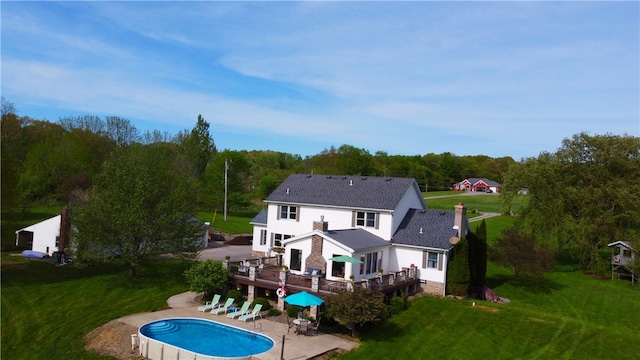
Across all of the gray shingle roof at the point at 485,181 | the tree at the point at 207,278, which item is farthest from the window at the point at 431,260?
the gray shingle roof at the point at 485,181

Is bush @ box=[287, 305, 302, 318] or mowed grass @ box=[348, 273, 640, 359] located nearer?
mowed grass @ box=[348, 273, 640, 359]

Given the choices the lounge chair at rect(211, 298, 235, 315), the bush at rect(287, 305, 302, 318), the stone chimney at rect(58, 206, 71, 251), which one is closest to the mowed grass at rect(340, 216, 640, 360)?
the bush at rect(287, 305, 302, 318)

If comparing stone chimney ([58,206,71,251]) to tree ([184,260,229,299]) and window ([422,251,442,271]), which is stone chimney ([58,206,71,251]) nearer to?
tree ([184,260,229,299])

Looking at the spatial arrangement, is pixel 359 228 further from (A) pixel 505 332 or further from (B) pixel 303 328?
(A) pixel 505 332

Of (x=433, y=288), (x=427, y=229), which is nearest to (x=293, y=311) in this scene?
(x=433, y=288)

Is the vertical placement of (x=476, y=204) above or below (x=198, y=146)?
below

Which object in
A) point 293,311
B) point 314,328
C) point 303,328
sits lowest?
point 314,328

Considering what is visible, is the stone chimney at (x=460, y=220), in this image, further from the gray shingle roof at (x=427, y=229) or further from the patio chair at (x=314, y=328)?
the patio chair at (x=314, y=328)
